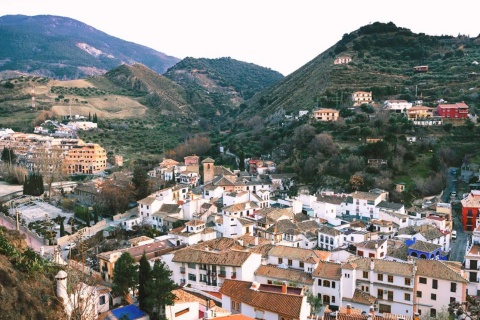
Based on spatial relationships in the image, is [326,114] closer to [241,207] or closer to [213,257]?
[241,207]

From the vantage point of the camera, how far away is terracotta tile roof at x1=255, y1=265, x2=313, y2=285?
2169cm

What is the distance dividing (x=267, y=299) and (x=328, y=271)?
269 inches

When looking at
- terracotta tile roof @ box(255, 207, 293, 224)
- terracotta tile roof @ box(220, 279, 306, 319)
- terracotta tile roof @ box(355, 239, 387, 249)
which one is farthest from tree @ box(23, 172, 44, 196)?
terracotta tile roof @ box(355, 239, 387, 249)

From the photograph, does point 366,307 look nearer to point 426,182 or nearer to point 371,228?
point 371,228

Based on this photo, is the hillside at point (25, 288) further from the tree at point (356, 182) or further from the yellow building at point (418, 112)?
the yellow building at point (418, 112)

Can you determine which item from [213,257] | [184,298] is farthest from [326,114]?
[184,298]

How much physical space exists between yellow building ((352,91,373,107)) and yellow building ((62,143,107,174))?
113 ft

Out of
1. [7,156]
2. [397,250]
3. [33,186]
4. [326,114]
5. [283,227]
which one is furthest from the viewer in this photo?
[326,114]

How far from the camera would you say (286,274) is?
21953 mm

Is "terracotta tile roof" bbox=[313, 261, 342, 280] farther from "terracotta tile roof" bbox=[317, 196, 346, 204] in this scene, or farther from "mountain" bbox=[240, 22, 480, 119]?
"mountain" bbox=[240, 22, 480, 119]

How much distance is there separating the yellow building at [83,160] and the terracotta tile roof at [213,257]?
34734 mm

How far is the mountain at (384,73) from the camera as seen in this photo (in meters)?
59.2

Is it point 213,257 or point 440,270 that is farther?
point 213,257

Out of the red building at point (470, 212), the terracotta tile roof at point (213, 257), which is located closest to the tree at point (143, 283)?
the terracotta tile roof at point (213, 257)
